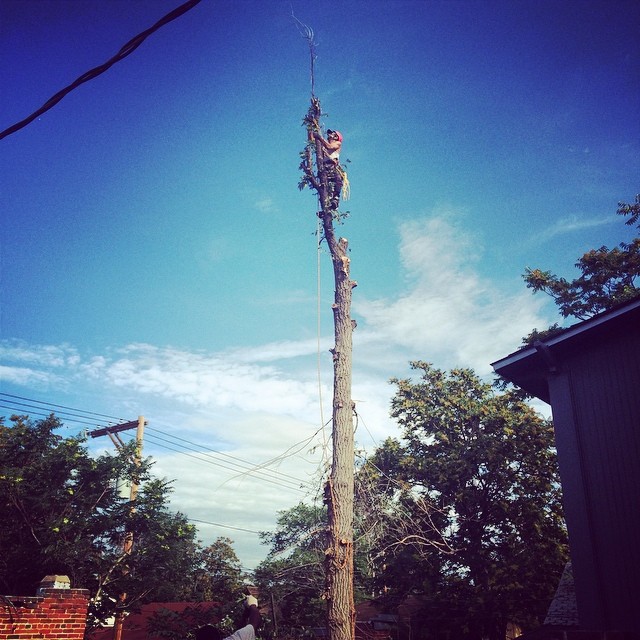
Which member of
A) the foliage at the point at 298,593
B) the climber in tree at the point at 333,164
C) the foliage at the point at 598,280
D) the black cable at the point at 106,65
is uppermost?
the foliage at the point at 598,280

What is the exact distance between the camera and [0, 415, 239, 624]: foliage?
39.7ft

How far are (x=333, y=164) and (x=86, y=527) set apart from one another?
11.8m

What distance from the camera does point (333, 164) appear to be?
24.3 feet

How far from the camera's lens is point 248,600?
4.10 meters

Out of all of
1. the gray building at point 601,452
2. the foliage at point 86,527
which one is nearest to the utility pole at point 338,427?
the gray building at point 601,452

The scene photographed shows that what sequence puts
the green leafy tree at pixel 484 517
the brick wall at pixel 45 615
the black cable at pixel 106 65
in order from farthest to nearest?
the green leafy tree at pixel 484 517 < the brick wall at pixel 45 615 < the black cable at pixel 106 65

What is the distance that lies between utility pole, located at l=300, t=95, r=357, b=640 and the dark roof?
366cm

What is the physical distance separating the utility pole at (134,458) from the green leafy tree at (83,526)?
4.8 inches

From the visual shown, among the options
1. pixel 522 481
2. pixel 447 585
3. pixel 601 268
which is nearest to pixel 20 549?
pixel 447 585

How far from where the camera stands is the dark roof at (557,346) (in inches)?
297

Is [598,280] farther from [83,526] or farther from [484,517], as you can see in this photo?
[83,526]

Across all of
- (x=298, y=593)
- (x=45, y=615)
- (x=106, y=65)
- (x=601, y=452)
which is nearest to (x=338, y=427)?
(x=601, y=452)

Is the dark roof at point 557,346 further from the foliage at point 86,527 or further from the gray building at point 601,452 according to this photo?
the foliage at point 86,527

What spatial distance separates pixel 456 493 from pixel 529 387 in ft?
39.0
